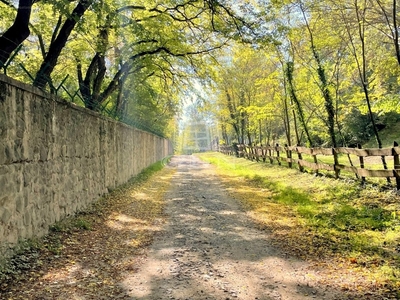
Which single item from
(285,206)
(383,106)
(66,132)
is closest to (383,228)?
(285,206)

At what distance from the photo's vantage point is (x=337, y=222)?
5.73m

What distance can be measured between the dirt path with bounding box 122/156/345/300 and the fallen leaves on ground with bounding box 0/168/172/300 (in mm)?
270

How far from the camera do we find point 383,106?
887 cm

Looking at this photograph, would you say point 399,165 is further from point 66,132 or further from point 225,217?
point 66,132

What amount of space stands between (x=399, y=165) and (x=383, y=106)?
3.08 m

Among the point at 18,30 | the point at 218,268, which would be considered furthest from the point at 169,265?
the point at 18,30

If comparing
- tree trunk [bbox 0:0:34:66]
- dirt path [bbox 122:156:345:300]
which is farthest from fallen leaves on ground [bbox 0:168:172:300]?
tree trunk [bbox 0:0:34:66]

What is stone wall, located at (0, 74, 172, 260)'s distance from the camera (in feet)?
14.0

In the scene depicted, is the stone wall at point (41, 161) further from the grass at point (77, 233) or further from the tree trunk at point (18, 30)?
the tree trunk at point (18, 30)

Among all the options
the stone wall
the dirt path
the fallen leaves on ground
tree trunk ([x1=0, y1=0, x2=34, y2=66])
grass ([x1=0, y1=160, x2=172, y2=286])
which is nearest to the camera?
the dirt path

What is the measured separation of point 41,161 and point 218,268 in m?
3.46

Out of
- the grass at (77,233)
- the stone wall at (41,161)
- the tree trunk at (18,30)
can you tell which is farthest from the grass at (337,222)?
the tree trunk at (18,30)

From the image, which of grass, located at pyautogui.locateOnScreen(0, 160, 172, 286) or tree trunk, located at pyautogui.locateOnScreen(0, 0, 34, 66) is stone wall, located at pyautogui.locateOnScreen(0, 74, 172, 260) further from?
tree trunk, located at pyautogui.locateOnScreen(0, 0, 34, 66)

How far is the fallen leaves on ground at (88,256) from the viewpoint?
135 inches
